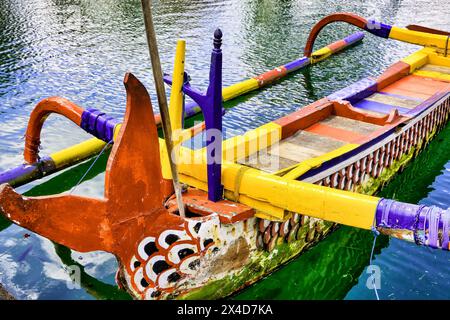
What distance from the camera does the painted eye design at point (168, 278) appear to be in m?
4.52

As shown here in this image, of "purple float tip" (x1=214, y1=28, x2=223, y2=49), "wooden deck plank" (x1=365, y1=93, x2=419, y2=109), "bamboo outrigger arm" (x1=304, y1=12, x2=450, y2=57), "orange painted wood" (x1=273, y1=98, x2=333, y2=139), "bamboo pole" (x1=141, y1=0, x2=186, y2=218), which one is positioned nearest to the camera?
"bamboo pole" (x1=141, y1=0, x2=186, y2=218)

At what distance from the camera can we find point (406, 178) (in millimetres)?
7973

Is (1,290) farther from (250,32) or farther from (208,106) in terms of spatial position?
(250,32)

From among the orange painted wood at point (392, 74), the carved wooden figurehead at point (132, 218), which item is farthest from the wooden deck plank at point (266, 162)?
the orange painted wood at point (392, 74)

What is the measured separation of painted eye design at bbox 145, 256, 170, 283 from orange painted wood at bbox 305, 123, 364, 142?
3244mm

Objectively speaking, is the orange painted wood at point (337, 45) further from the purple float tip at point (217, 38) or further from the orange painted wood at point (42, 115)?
the purple float tip at point (217, 38)

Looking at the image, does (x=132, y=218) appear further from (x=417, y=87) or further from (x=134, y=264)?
(x=417, y=87)

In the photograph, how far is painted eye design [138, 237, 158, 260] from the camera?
4.36 m

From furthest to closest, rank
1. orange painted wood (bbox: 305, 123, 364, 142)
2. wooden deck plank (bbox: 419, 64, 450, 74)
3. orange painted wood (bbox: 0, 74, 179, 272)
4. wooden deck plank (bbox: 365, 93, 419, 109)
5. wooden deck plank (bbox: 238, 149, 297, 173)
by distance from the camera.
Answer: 1. wooden deck plank (bbox: 419, 64, 450, 74)
2. wooden deck plank (bbox: 365, 93, 419, 109)
3. orange painted wood (bbox: 305, 123, 364, 142)
4. wooden deck plank (bbox: 238, 149, 297, 173)
5. orange painted wood (bbox: 0, 74, 179, 272)

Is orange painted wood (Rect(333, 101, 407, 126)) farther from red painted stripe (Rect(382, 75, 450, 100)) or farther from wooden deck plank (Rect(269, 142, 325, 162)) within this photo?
red painted stripe (Rect(382, 75, 450, 100))

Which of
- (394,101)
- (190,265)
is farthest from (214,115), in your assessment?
(394,101)

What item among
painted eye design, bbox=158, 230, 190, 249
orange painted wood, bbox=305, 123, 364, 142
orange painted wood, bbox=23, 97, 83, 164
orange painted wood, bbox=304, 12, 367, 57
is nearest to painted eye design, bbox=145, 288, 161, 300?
painted eye design, bbox=158, 230, 190, 249

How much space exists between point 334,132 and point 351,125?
417mm

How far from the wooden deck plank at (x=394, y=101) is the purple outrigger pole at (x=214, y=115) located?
4.46m
